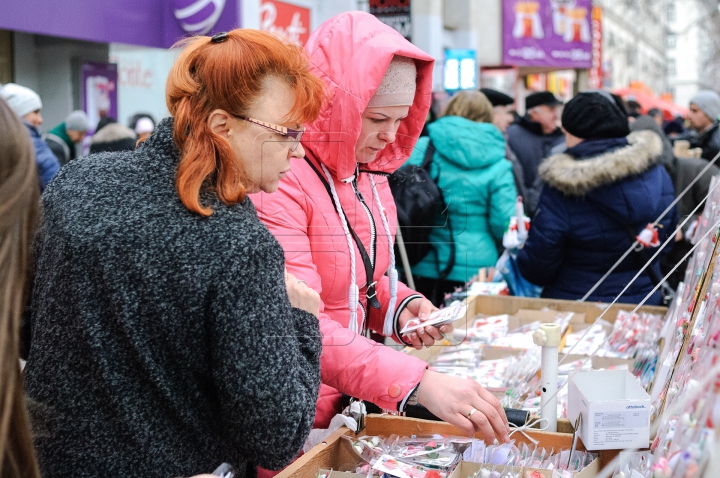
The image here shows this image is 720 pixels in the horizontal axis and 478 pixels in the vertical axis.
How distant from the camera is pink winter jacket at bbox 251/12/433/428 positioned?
5.60 feet

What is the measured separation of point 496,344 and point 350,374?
1.15 metres

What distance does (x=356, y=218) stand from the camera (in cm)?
196

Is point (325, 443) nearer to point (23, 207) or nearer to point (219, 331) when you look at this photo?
point (219, 331)

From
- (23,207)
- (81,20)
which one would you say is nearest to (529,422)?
(23,207)

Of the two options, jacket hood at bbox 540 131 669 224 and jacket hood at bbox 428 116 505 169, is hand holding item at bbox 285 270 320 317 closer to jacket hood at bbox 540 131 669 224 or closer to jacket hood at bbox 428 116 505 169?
jacket hood at bbox 540 131 669 224

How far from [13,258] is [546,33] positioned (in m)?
17.2

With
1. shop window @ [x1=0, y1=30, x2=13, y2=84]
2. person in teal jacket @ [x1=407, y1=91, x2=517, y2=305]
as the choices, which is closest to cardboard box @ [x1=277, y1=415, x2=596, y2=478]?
person in teal jacket @ [x1=407, y1=91, x2=517, y2=305]

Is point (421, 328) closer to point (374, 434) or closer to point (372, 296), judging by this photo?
point (372, 296)

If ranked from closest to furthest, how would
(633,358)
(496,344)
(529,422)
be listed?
1. (529,422)
2. (633,358)
3. (496,344)

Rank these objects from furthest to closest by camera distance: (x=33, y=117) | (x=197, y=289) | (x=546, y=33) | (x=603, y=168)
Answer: (x=546, y=33) → (x=33, y=117) → (x=603, y=168) → (x=197, y=289)

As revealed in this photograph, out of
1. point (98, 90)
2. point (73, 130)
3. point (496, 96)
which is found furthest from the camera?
point (98, 90)

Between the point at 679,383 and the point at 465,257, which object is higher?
the point at 679,383

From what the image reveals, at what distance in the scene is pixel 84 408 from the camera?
1.29 metres

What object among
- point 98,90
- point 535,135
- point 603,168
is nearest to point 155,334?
point 603,168
